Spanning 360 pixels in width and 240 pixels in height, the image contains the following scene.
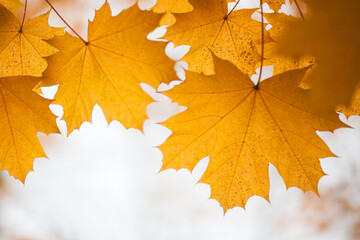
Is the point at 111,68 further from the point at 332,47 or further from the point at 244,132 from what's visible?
the point at 332,47

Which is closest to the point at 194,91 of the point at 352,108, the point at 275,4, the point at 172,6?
the point at 172,6

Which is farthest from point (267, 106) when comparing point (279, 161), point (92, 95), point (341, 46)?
point (92, 95)

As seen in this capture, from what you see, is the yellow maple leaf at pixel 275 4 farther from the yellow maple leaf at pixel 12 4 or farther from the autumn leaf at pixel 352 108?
the yellow maple leaf at pixel 12 4

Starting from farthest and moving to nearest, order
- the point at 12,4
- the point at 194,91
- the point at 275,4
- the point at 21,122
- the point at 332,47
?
the point at 12,4, the point at 275,4, the point at 21,122, the point at 194,91, the point at 332,47

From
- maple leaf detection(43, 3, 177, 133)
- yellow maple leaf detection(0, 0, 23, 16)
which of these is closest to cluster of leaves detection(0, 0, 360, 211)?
maple leaf detection(43, 3, 177, 133)

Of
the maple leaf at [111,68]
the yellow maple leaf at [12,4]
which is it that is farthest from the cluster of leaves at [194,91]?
the yellow maple leaf at [12,4]

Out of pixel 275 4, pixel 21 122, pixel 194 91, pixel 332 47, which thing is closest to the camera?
pixel 332 47
